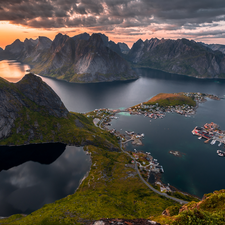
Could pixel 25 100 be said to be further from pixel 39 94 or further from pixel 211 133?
pixel 211 133

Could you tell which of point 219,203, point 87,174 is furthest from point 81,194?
point 219,203

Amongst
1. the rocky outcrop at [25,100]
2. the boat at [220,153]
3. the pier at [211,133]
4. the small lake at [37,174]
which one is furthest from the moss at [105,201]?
the pier at [211,133]

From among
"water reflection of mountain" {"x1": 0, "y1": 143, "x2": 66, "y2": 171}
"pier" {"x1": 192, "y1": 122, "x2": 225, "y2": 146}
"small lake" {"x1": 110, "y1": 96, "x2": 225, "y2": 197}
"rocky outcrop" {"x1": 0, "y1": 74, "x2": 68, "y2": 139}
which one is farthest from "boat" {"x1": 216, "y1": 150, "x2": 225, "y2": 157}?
"rocky outcrop" {"x1": 0, "y1": 74, "x2": 68, "y2": 139}

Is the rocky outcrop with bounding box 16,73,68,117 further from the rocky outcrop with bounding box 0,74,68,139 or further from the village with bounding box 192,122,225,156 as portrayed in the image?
the village with bounding box 192,122,225,156

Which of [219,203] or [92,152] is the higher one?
[219,203]

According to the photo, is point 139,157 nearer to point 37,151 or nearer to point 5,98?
point 37,151

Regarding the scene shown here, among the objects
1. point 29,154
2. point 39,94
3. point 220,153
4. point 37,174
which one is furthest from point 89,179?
point 220,153
